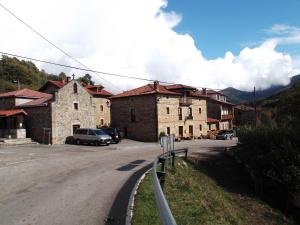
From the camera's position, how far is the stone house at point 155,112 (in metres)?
47.2

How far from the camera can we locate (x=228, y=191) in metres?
22.4

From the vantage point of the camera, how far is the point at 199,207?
11258mm

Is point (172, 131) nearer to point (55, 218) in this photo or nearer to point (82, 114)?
point (82, 114)

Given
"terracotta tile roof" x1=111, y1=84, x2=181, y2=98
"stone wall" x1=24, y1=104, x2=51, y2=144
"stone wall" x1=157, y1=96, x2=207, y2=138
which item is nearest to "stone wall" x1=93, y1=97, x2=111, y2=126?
"terracotta tile roof" x1=111, y1=84, x2=181, y2=98

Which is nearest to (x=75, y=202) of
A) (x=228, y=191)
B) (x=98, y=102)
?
(x=228, y=191)

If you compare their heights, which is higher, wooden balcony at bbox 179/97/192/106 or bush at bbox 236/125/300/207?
wooden balcony at bbox 179/97/192/106

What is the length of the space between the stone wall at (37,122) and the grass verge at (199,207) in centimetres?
2018

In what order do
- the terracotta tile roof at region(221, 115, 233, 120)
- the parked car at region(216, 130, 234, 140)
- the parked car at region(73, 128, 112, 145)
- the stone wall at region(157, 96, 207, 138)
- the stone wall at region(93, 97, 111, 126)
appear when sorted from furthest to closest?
the terracotta tile roof at region(221, 115, 233, 120) → the stone wall at region(93, 97, 111, 126) → the parked car at region(216, 130, 234, 140) → the stone wall at region(157, 96, 207, 138) → the parked car at region(73, 128, 112, 145)

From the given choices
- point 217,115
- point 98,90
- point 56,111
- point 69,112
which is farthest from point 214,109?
point 56,111

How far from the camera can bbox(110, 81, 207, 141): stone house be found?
47.2 metres

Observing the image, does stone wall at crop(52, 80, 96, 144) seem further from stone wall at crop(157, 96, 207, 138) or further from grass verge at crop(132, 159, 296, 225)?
grass verge at crop(132, 159, 296, 225)

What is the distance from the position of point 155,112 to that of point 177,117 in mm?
5620

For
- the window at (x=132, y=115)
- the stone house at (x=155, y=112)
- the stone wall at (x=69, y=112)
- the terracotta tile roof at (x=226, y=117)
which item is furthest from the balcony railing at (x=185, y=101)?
the terracotta tile roof at (x=226, y=117)

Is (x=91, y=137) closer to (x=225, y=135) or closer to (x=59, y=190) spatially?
(x=225, y=135)
